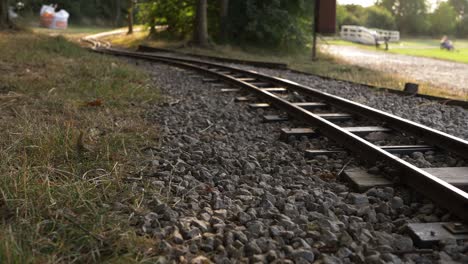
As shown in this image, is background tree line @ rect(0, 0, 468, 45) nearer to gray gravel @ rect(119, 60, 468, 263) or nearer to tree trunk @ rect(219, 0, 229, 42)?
tree trunk @ rect(219, 0, 229, 42)

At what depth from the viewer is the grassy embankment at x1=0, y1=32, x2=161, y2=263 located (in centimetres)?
253

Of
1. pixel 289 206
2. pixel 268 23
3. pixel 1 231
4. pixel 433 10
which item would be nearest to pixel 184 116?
pixel 289 206

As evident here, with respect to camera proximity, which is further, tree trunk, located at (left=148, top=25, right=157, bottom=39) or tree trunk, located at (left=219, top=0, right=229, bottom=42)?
tree trunk, located at (left=148, top=25, right=157, bottom=39)

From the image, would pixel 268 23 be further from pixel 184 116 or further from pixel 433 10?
pixel 433 10

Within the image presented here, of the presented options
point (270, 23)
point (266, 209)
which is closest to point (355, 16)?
point (270, 23)

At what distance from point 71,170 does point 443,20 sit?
75.2m

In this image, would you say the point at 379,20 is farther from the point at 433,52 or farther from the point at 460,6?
the point at 433,52

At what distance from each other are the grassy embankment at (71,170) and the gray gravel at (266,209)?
0.19 metres

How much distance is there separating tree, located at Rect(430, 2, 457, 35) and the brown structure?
55.0 m

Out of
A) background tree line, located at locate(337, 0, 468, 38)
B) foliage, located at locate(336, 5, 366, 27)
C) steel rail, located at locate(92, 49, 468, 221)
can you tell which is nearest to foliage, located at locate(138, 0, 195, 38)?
steel rail, located at locate(92, 49, 468, 221)

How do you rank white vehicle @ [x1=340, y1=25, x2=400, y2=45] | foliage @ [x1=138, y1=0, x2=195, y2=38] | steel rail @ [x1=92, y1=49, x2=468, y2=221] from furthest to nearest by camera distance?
1. white vehicle @ [x1=340, y1=25, x2=400, y2=45]
2. foliage @ [x1=138, y1=0, x2=195, y2=38]
3. steel rail @ [x1=92, y1=49, x2=468, y2=221]

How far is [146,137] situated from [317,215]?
91.5 inches

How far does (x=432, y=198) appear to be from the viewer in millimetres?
3252

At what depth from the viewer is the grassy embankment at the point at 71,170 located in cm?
253
